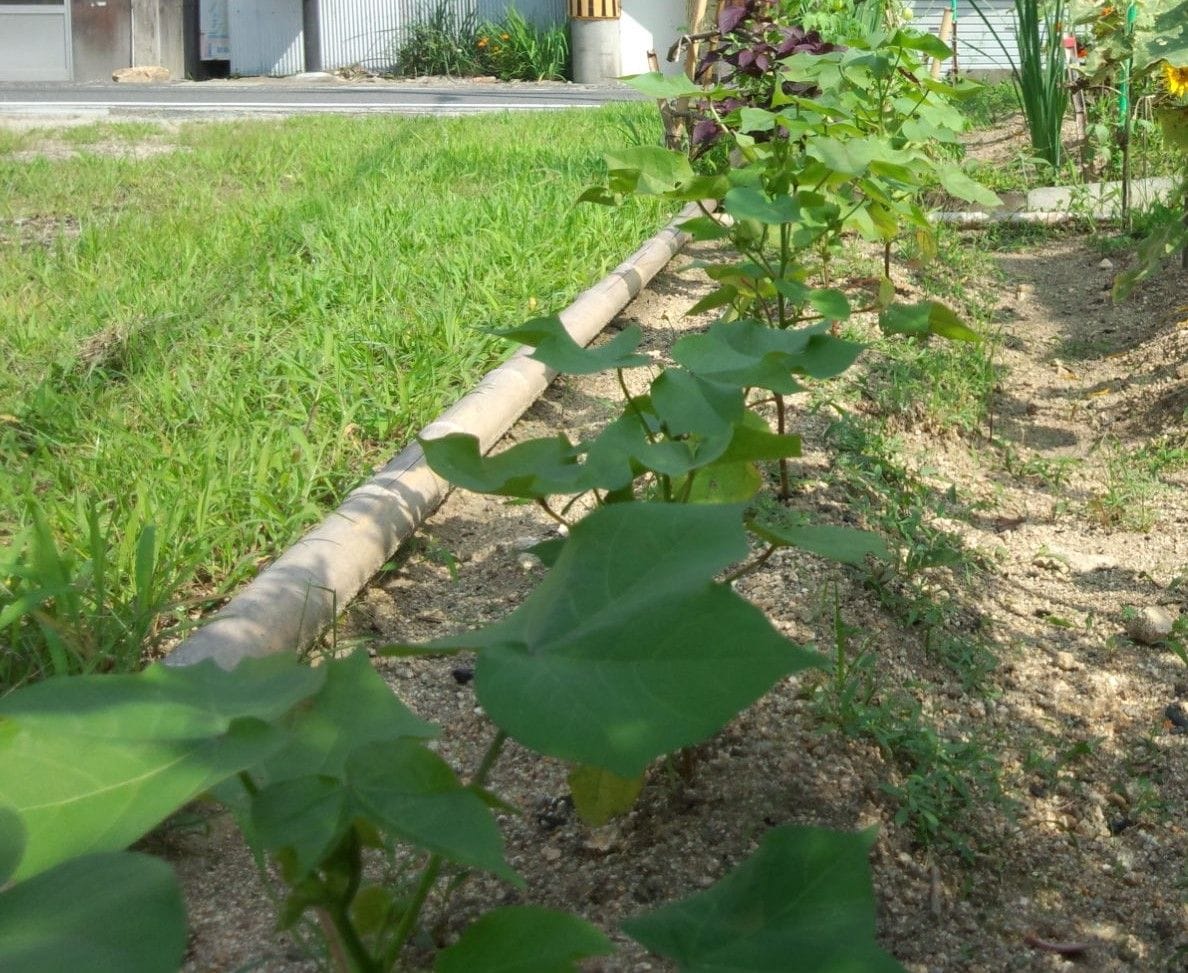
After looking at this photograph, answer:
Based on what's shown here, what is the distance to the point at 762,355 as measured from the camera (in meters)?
1.30

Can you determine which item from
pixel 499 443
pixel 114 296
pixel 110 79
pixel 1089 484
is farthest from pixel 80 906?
pixel 110 79

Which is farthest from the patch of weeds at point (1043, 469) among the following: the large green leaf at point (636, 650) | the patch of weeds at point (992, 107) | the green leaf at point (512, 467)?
the patch of weeds at point (992, 107)

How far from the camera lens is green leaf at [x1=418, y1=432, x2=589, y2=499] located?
107cm

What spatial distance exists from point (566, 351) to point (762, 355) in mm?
199

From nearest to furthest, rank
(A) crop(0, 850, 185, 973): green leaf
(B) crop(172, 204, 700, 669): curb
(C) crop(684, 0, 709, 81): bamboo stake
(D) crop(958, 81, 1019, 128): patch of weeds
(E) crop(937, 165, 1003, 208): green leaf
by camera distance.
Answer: (A) crop(0, 850, 185, 973): green leaf, (B) crop(172, 204, 700, 669): curb, (E) crop(937, 165, 1003, 208): green leaf, (C) crop(684, 0, 709, 81): bamboo stake, (D) crop(958, 81, 1019, 128): patch of weeds

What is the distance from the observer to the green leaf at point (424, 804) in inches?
27.1

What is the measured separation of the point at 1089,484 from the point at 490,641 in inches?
97.8

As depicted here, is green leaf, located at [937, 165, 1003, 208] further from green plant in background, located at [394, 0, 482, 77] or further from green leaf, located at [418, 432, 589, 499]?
green plant in background, located at [394, 0, 482, 77]

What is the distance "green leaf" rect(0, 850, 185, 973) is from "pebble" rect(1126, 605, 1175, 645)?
1.97 metres

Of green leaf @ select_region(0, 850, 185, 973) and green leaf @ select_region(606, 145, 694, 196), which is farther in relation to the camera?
green leaf @ select_region(606, 145, 694, 196)

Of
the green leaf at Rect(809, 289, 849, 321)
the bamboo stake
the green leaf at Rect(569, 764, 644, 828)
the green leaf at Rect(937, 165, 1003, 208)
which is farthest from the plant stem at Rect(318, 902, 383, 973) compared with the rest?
the bamboo stake

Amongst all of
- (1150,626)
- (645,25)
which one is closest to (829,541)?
(1150,626)

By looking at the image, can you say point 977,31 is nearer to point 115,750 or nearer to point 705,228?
point 705,228

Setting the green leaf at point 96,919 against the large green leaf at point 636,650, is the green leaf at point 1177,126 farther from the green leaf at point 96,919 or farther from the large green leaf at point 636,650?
the green leaf at point 96,919
